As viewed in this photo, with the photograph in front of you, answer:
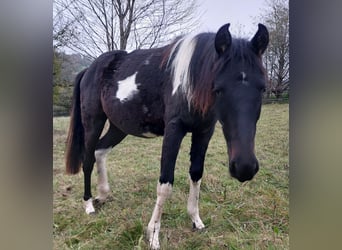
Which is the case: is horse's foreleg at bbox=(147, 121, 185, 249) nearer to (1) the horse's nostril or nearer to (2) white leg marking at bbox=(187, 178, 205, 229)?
(2) white leg marking at bbox=(187, 178, 205, 229)

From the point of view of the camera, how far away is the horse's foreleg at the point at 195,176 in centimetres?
116

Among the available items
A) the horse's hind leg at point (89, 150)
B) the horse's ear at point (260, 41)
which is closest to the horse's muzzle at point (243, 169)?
the horse's ear at point (260, 41)

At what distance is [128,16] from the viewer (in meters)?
1.20

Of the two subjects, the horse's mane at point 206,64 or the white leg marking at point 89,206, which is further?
the white leg marking at point 89,206

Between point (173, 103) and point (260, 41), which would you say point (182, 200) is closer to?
point (173, 103)

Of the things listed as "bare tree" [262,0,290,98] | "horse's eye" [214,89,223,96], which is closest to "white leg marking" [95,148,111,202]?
"horse's eye" [214,89,223,96]

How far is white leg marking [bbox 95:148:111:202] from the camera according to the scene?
1189 millimetres

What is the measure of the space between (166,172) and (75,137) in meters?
0.34

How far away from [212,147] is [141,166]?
9.9 inches

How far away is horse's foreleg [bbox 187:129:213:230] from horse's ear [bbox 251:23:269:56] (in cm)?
34

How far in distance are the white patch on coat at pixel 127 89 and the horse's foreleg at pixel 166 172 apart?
0.18m

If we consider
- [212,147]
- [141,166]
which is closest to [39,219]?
[141,166]

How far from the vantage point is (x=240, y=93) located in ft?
3.47

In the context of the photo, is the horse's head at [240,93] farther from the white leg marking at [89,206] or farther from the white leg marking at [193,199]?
the white leg marking at [89,206]
